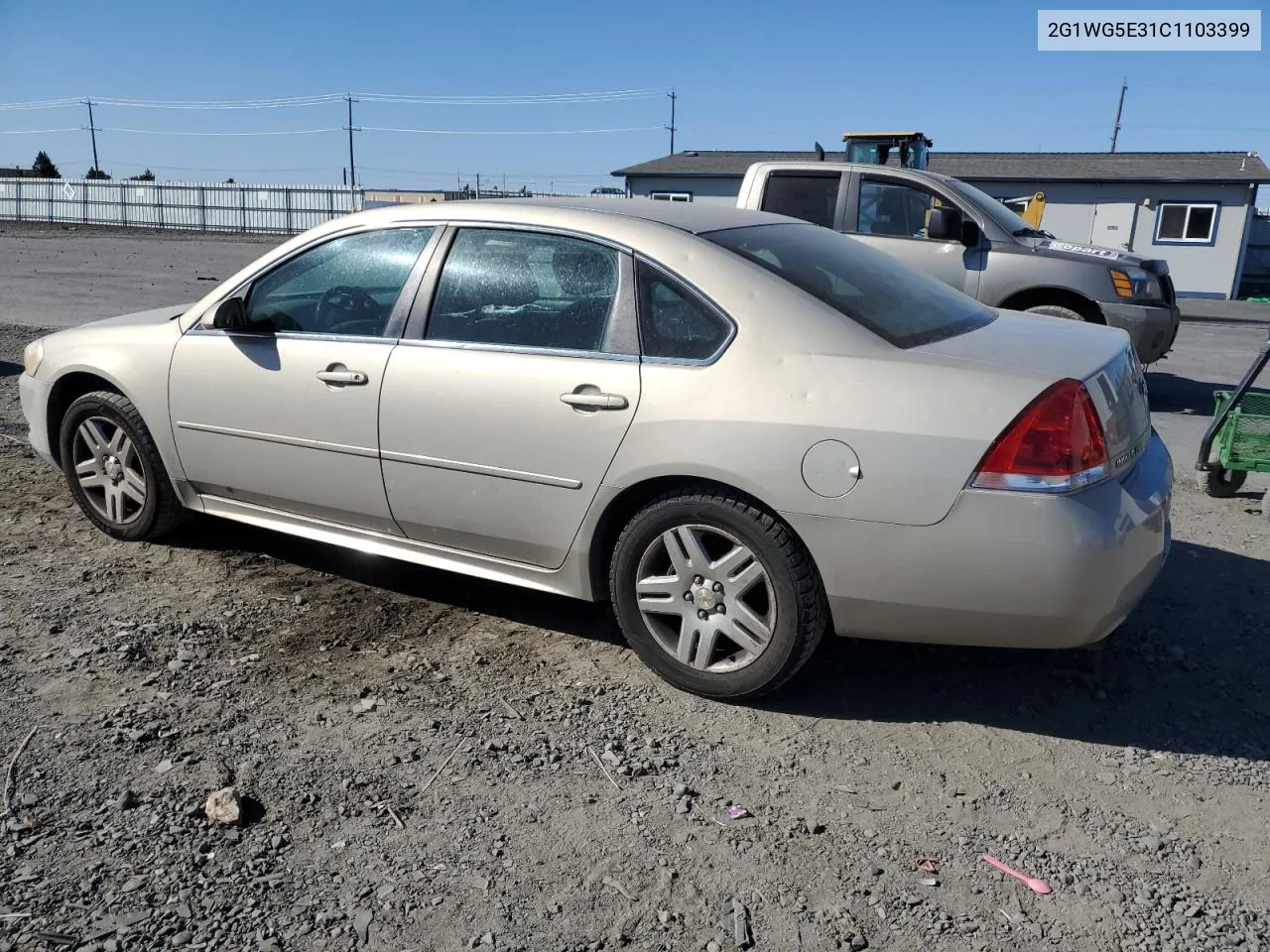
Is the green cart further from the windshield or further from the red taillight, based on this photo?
the windshield

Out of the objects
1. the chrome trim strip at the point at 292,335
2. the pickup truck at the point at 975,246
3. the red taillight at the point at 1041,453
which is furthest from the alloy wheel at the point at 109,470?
the pickup truck at the point at 975,246

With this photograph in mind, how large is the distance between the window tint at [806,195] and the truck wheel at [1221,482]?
14.4 ft

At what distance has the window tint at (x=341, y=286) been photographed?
4.14 meters

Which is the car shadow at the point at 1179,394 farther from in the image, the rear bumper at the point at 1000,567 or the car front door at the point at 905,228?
the rear bumper at the point at 1000,567

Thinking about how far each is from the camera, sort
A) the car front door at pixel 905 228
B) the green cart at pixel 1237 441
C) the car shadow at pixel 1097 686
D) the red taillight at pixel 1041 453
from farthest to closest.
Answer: the car front door at pixel 905 228, the green cart at pixel 1237 441, the car shadow at pixel 1097 686, the red taillight at pixel 1041 453

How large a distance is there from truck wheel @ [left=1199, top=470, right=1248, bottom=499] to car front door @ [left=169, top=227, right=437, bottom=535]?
15.0 ft

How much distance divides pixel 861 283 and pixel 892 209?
602 centimetres

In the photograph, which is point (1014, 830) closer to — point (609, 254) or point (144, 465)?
point (609, 254)

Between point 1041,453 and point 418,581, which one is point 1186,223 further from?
point 1041,453

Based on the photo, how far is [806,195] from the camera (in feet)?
31.6

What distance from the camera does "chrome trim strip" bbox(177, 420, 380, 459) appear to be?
13.3 ft

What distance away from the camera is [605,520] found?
12.0ft

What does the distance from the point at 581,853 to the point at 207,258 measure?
28089 mm

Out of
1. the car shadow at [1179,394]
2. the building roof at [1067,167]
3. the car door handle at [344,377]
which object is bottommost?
the car shadow at [1179,394]
